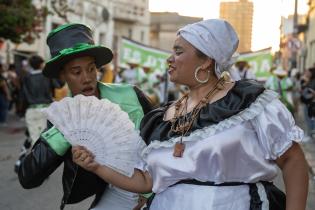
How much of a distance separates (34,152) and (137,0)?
50.3m

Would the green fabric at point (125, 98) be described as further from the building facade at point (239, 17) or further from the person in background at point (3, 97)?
the person in background at point (3, 97)

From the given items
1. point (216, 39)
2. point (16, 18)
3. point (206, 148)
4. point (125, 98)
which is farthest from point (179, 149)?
point (16, 18)

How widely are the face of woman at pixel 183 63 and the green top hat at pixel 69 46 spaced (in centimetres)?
53

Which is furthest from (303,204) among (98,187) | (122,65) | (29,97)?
(122,65)

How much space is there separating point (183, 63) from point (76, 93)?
0.72m

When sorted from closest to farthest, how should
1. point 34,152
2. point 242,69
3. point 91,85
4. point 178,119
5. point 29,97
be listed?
1. point 178,119
2. point 34,152
3. point 91,85
4. point 29,97
5. point 242,69

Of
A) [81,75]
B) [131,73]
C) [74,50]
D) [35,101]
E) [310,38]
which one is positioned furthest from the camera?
[310,38]

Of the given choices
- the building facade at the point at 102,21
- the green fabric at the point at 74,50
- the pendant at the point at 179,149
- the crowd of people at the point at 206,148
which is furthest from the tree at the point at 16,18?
the pendant at the point at 179,149

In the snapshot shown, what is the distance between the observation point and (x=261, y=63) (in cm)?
1611

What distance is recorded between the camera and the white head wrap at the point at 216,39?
85.7 inches

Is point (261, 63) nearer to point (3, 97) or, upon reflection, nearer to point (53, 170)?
point (3, 97)

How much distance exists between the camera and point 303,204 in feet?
6.90

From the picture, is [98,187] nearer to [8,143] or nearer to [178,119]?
[178,119]

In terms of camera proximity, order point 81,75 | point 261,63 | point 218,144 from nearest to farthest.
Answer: point 218,144 → point 81,75 → point 261,63
